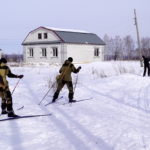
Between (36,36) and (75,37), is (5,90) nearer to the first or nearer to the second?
(75,37)

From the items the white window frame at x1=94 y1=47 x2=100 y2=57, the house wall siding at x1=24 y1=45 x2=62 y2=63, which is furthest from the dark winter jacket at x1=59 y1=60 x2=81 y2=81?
the white window frame at x1=94 y1=47 x2=100 y2=57

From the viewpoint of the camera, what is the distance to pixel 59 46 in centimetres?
4212

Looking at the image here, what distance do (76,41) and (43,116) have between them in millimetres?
34664

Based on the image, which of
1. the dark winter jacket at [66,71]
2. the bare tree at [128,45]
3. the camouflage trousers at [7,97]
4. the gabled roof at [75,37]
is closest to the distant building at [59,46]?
the gabled roof at [75,37]

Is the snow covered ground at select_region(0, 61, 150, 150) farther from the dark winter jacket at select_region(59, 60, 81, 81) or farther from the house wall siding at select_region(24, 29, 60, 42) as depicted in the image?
the house wall siding at select_region(24, 29, 60, 42)

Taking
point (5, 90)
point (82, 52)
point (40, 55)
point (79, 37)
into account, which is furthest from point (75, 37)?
point (5, 90)

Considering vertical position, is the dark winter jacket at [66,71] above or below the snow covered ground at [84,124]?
above

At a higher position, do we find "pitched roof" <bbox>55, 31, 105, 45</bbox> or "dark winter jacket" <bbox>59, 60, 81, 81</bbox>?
"pitched roof" <bbox>55, 31, 105, 45</bbox>

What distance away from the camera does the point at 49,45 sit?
4338 centimetres

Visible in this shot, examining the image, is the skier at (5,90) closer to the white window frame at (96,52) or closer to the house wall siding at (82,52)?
the house wall siding at (82,52)

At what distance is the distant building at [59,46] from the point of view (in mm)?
42188

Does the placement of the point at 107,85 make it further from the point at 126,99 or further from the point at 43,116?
the point at 43,116

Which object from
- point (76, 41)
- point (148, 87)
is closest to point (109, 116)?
point (148, 87)

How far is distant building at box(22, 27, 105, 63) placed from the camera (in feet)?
138
